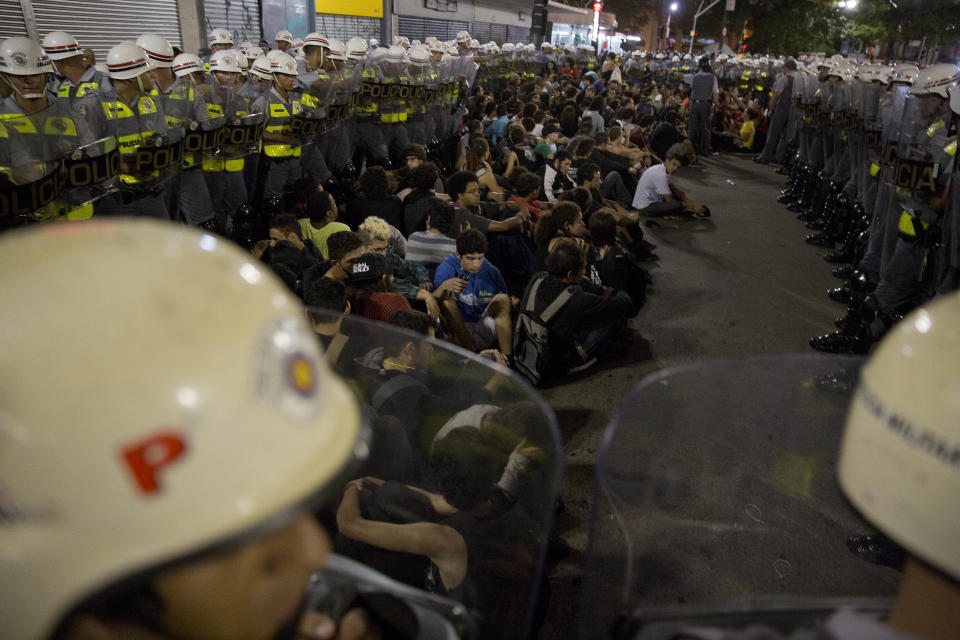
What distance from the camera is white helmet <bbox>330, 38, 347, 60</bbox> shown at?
982 centimetres

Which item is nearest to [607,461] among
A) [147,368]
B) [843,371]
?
[843,371]

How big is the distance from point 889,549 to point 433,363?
7.60 feet

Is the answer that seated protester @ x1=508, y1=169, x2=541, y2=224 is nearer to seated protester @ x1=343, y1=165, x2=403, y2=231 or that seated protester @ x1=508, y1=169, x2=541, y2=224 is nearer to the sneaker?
seated protester @ x1=343, y1=165, x2=403, y2=231

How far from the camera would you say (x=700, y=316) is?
260 inches

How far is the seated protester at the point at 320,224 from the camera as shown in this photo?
5.46 m

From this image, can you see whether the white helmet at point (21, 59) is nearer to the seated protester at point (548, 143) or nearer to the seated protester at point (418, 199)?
the seated protester at point (418, 199)

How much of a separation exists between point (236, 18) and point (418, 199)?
39.8 feet

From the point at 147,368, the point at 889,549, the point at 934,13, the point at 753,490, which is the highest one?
the point at 934,13

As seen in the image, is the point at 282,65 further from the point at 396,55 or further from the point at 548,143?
the point at 548,143

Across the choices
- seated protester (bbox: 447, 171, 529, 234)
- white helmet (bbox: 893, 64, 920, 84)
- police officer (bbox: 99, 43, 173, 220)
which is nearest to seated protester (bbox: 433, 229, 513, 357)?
seated protester (bbox: 447, 171, 529, 234)

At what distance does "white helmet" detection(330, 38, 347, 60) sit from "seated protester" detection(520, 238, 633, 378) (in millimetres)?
6559

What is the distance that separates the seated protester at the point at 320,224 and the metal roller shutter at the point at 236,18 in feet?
36.2

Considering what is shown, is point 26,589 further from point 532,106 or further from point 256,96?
point 532,106

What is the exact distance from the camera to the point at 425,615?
1.35 m
